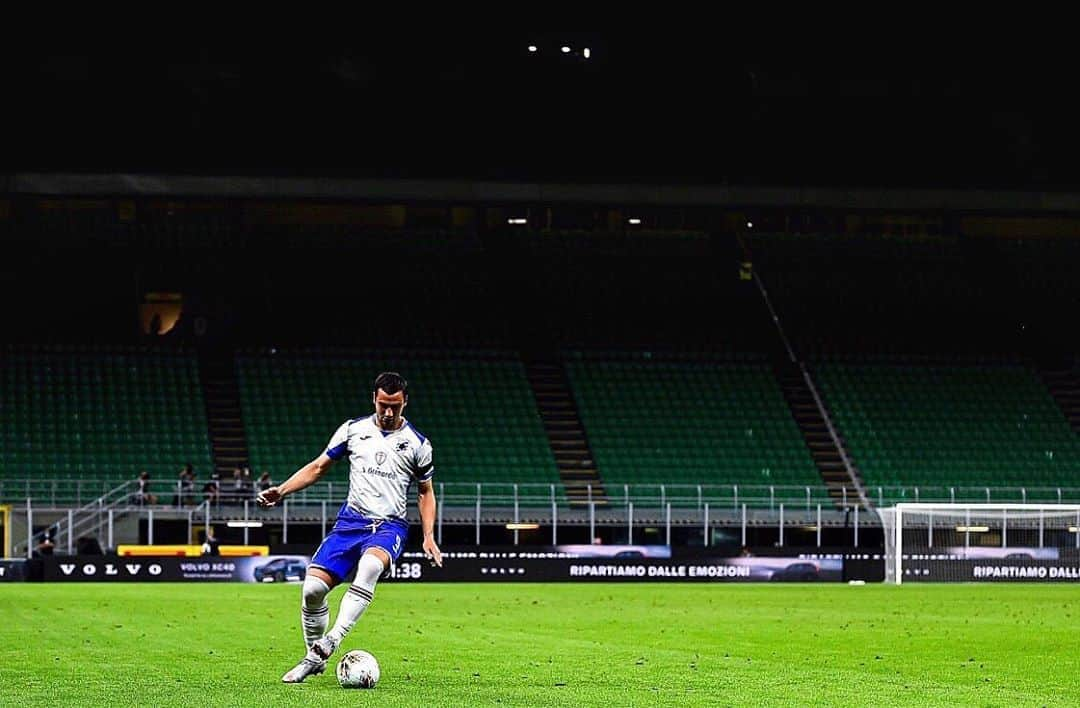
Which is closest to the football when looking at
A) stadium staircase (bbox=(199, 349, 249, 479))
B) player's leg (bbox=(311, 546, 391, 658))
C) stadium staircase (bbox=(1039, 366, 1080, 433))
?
player's leg (bbox=(311, 546, 391, 658))

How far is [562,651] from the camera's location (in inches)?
679

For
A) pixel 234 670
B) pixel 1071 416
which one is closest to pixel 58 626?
pixel 234 670

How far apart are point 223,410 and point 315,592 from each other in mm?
42064

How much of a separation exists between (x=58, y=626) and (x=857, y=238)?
1819 inches

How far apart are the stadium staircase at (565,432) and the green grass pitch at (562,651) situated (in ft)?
62.7

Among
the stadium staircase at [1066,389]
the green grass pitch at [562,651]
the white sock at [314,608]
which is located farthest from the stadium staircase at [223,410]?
the white sock at [314,608]

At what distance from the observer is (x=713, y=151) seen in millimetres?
54750

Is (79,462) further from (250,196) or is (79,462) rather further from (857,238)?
(857,238)

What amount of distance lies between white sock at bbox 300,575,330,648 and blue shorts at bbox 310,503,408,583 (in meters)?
0.12

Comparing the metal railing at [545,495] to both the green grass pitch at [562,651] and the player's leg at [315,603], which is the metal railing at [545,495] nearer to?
the green grass pitch at [562,651]

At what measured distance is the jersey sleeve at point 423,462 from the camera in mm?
13352

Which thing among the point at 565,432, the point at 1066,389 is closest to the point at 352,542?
the point at 565,432

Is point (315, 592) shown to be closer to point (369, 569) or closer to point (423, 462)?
point (369, 569)

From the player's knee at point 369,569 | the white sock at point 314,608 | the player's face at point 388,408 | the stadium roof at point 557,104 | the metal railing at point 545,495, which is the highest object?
the stadium roof at point 557,104
